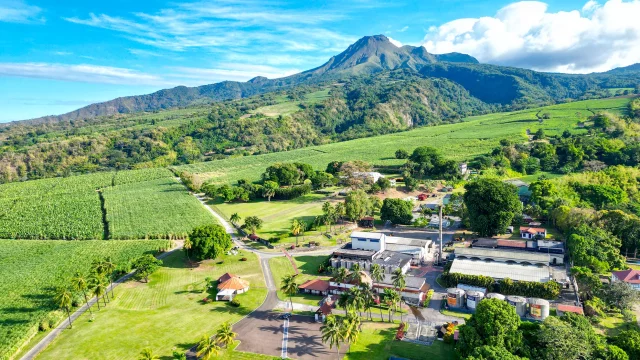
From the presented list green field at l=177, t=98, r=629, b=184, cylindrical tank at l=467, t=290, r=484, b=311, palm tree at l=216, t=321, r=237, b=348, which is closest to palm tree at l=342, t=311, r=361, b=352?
palm tree at l=216, t=321, r=237, b=348

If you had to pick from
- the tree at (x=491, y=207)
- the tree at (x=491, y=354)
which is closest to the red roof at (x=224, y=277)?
the tree at (x=491, y=354)

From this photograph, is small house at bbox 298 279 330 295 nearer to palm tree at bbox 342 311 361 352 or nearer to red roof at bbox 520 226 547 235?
palm tree at bbox 342 311 361 352

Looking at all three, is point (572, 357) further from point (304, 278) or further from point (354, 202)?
point (354, 202)

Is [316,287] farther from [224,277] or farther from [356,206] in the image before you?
[356,206]

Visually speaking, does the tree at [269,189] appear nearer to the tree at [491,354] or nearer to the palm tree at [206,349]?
the palm tree at [206,349]

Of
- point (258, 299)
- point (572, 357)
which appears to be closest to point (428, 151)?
point (258, 299)

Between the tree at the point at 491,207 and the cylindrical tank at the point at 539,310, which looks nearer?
the cylindrical tank at the point at 539,310
